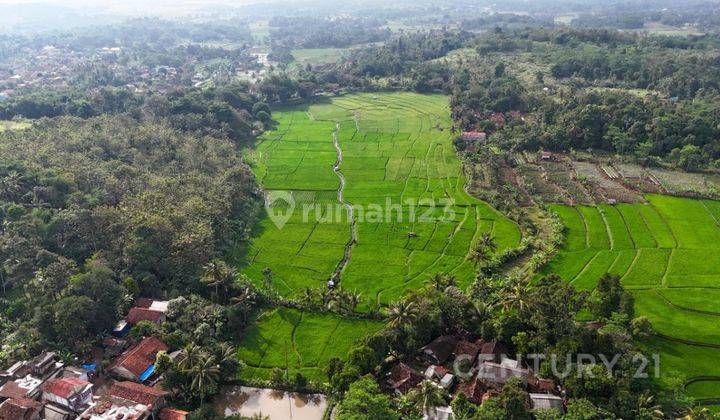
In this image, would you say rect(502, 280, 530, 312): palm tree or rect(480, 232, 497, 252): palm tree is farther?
rect(480, 232, 497, 252): palm tree

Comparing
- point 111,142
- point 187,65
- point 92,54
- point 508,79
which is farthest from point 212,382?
Result: point 92,54

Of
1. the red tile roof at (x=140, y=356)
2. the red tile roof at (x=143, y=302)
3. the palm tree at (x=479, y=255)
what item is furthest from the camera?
the palm tree at (x=479, y=255)

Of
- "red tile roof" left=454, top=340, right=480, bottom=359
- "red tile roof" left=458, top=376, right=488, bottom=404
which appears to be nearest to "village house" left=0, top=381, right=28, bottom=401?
"red tile roof" left=458, top=376, right=488, bottom=404

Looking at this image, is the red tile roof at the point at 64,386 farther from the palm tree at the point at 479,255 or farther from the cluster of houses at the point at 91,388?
the palm tree at the point at 479,255

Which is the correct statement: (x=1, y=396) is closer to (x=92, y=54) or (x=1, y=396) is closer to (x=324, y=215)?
(x=324, y=215)

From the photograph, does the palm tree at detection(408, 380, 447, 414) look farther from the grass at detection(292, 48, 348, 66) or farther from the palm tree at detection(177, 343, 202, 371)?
the grass at detection(292, 48, 348, 66)

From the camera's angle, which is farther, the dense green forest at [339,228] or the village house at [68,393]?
the dense green forest at [339,228]

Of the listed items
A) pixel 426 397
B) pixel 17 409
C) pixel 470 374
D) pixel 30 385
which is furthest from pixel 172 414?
pixel 470 374

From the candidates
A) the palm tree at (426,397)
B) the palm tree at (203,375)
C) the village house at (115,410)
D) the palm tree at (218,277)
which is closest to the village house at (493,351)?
the palm tree at (426,397)
